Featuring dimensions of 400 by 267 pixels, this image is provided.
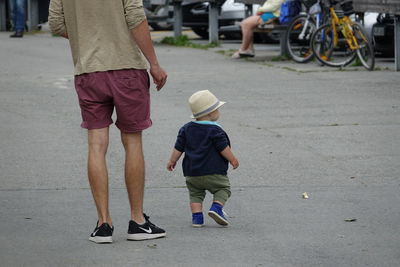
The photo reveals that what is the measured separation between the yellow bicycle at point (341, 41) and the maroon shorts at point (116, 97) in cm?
1008

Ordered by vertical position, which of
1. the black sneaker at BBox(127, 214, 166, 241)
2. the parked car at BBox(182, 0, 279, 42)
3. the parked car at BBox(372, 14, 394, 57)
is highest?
the black sneaker at BBox(127, 214, 166, 241)

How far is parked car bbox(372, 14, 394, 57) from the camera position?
18.1 metres

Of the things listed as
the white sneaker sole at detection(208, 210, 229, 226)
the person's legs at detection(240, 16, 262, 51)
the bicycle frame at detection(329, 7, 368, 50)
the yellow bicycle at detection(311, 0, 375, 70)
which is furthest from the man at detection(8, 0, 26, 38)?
the white sneaker sole at detection(208, 210, 229, 226)

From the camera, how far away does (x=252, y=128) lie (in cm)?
1092

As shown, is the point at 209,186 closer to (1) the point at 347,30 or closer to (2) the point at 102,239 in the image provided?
(2) the point at 102,239

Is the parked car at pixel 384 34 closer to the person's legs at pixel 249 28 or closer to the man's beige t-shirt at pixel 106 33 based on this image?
the person's legs at pixel 249 28

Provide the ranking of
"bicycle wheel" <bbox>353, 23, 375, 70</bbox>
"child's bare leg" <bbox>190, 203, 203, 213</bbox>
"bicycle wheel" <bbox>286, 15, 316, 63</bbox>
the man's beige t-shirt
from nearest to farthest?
the man's beige t-shirt
"child's bare leg" <bbox>190, 203, 203, 213</bbox>
"bicycle wheel" <bbox>353, 23, 375, 70</bbox>
"bicycle wheel" <bbox>286, 15, 316, 63</bbox>

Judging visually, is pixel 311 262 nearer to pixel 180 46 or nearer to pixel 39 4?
pixel 180 46

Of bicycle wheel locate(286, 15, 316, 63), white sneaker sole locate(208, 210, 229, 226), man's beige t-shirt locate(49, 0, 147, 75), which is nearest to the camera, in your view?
man's beige t-shirt locate(49, 0, 147, 75)

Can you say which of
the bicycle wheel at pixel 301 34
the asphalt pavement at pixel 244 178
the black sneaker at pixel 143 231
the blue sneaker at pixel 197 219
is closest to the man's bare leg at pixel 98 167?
the black sneaker at pixel 143 231

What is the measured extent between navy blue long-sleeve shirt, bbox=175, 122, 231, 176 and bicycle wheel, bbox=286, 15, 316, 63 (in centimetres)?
1100

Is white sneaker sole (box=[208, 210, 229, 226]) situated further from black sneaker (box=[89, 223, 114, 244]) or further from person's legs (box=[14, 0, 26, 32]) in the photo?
person's legs (box=[14, 0, 26, 32])

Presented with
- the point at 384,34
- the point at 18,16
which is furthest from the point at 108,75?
the point at 18,16

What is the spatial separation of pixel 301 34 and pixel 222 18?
717 cm
